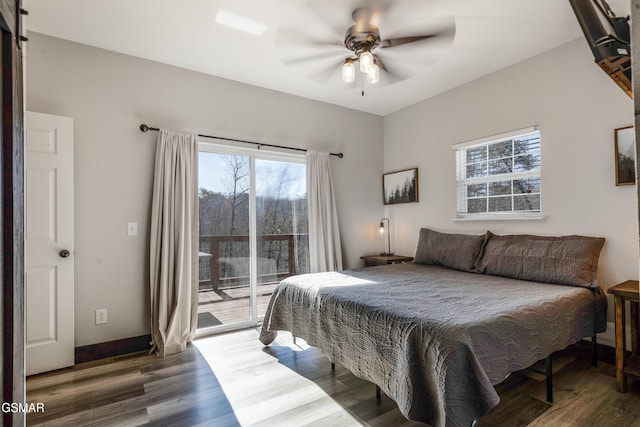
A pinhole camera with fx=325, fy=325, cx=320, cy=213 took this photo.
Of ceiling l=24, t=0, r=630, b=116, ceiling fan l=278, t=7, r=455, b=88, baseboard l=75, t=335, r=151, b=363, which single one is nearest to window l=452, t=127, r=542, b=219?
ceiling l=24, t=0, r=630, b=116

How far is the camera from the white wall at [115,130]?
9.05 ft

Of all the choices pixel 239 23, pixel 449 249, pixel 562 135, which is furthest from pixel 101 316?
pixel 562 135

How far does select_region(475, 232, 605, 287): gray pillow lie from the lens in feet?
8.16

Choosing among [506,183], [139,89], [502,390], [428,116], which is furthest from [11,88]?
[428,116]

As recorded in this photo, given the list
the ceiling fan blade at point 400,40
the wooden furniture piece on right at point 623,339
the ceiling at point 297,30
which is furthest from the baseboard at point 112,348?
the wooden furniture piece on right at point 623,339

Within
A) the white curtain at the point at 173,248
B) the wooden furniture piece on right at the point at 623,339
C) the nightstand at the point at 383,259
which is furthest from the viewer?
the nightstand at the point at 383,259

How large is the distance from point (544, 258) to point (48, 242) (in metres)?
4.03

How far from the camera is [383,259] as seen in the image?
414cm

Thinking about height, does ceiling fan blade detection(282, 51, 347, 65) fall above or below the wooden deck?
above

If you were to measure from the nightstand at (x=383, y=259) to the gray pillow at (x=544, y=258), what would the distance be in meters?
1.13

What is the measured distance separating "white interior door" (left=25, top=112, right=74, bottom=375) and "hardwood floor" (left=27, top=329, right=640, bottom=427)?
8.5 inches

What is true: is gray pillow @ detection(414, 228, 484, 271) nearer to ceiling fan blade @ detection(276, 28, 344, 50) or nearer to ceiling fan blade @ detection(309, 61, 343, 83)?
ceiling fan blade @ detection(309, 61, 343, 83)

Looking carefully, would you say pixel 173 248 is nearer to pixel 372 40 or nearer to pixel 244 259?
pixel 244 259

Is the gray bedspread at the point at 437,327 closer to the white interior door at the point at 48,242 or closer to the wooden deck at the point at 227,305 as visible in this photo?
the wooden deck at the point at 227,305
